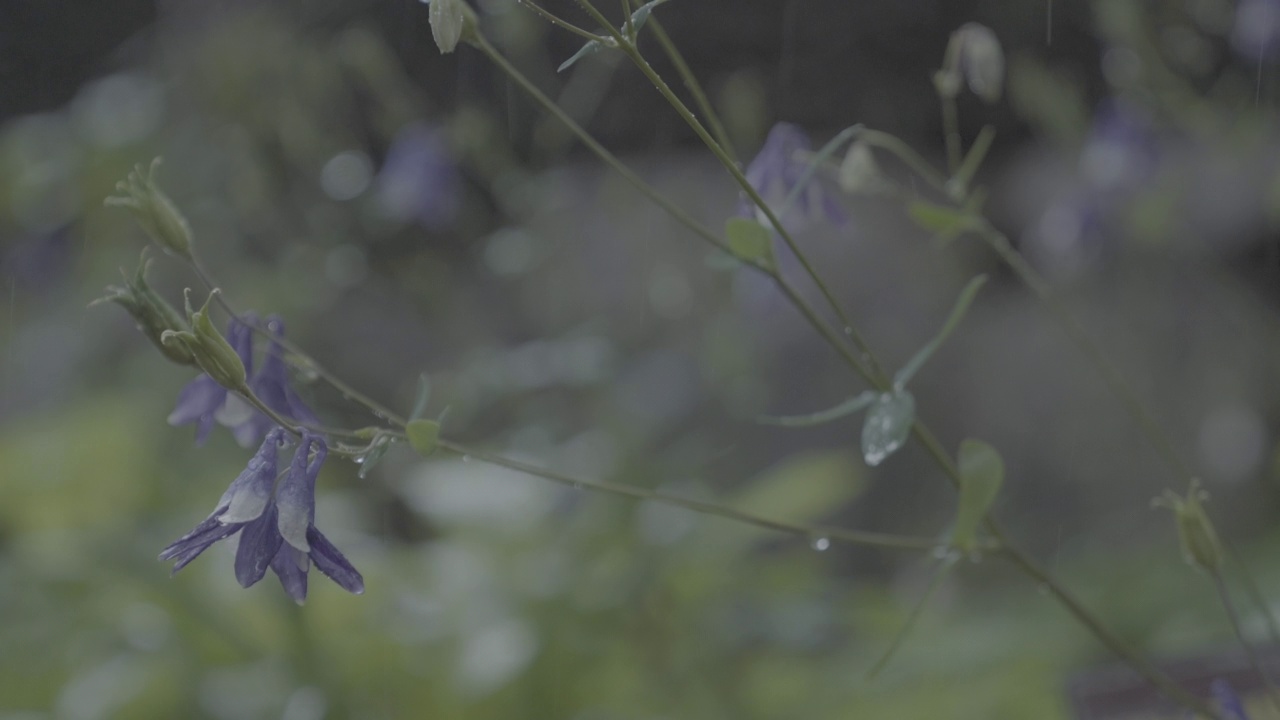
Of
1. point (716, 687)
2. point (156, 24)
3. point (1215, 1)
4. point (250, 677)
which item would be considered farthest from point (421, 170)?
point (156, 24)

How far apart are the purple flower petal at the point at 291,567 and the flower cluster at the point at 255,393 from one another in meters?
0.15

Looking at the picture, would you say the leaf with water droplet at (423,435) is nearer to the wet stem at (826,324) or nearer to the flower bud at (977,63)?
the wet stem at (826,324)

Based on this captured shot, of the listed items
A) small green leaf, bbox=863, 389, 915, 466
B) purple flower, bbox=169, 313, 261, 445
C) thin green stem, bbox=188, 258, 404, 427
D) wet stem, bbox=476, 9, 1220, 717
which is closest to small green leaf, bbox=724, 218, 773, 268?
wet stem, bbox=476, 9, 1220, 717

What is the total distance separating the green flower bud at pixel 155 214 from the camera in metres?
0.69

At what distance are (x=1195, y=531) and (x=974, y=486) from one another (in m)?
0.14

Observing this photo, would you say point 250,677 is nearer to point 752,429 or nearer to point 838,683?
point 838,683

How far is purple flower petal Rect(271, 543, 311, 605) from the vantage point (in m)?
0.63

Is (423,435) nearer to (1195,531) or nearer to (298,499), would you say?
(298,499)

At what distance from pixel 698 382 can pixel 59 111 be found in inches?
95.9

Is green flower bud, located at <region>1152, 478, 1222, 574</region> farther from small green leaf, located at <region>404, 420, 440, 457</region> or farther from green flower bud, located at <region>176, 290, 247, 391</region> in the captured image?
green flower bud, located at <region>176, 290, 247, 391</region>

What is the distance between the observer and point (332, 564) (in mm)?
596

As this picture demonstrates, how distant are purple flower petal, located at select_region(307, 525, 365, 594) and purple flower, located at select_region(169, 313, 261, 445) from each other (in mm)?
200

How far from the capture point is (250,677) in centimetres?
155

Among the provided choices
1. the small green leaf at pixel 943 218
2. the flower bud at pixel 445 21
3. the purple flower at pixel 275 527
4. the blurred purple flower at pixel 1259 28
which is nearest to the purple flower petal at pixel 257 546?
the purple flower at pixel 275 527
